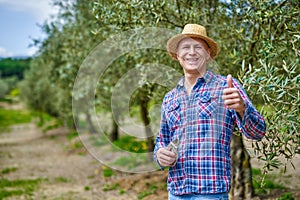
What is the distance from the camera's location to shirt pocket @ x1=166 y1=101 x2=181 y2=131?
11.5 feet

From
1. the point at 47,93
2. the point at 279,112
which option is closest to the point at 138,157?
the point at 279,112

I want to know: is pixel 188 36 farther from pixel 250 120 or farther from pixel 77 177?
pixel 77 177

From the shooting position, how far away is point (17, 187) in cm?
1413

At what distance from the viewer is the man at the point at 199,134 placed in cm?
333

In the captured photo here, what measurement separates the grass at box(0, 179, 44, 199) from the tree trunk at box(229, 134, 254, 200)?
23.1 ft

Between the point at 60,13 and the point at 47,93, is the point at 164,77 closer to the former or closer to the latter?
the point at 60,13

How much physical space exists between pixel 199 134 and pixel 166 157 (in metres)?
0.34

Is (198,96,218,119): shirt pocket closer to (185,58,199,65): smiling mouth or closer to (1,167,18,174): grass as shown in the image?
(185,58,199,65): smiling mouth

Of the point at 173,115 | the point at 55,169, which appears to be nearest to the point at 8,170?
the point at 55,169

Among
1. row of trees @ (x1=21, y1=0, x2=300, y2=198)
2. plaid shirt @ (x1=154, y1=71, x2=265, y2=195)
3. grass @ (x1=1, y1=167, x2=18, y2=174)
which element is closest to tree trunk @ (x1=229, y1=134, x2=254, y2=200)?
row of trees @ (x1=21, y1=0, x2=300, y2=198)

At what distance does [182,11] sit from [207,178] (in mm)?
4603

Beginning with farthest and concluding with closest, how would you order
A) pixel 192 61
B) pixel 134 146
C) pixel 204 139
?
pixel 134 146 < pixel 192 61 < pixel 204 139

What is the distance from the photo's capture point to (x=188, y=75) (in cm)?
354

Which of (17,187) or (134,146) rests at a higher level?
(134,146)
